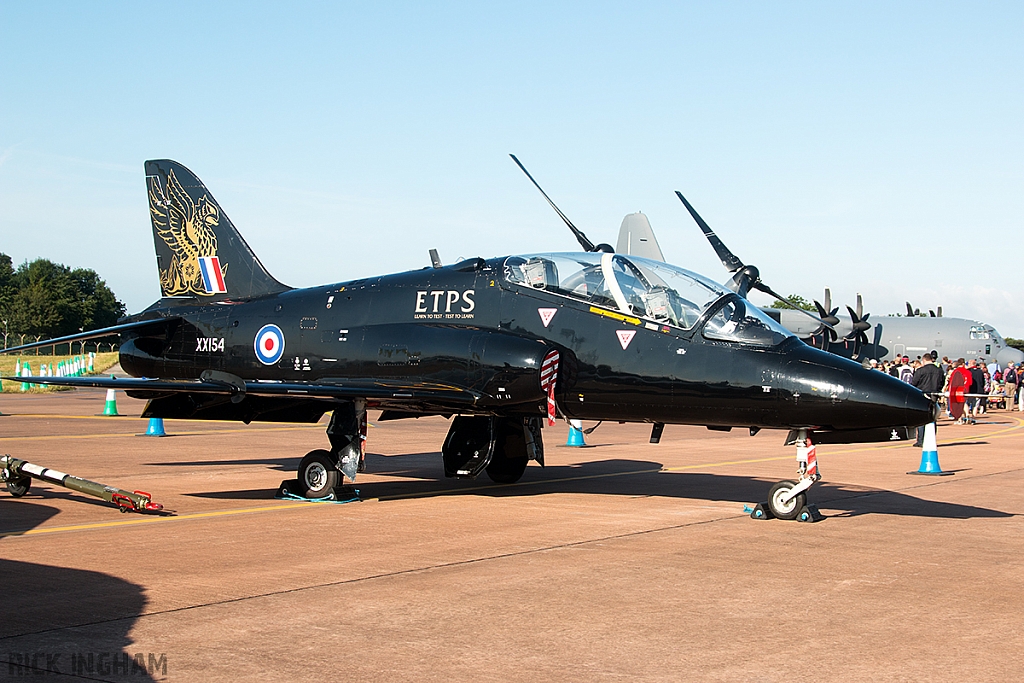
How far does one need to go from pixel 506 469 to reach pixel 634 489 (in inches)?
73.9

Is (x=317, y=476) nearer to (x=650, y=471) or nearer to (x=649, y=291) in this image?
(x=649, y=291)

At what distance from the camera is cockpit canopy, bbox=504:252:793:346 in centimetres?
1078

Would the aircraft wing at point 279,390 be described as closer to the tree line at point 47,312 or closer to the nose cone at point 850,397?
the nose cone at point 850,397

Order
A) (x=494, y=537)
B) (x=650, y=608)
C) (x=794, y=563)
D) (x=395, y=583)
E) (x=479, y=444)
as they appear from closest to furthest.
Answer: (x=650, y=608)
(x=395, y=583)
(x=794, y=563)
(x=494, y=537)
(x=479, y=444)

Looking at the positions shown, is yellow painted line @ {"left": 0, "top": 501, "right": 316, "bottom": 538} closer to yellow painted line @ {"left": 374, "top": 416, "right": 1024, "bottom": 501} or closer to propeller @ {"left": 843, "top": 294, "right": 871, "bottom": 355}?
yellow painted line @ {"left": 374, "top": 416, "right": 1024, "bottom": 501}

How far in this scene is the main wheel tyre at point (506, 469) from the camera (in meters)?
14.1

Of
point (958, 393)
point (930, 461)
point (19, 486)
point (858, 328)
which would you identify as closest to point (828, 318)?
point (858, 328)

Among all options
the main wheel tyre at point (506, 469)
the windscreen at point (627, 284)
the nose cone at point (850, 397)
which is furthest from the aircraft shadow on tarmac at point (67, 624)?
the main wheel tyre at point (506, 469)

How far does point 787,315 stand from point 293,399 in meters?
36.0

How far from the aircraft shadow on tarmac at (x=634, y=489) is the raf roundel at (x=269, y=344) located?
1974 millimetres

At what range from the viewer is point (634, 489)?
45.5 ft

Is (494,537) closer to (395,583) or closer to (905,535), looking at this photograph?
(395,583)

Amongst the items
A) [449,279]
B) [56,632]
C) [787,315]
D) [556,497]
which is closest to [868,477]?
[556,497]

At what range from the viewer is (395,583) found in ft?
24.2
